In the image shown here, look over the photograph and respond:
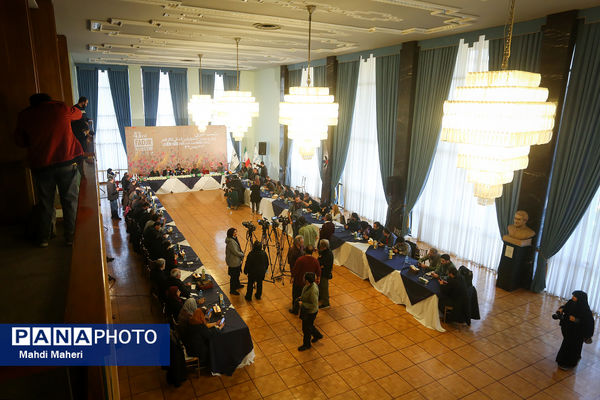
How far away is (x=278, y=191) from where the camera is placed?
524 inches

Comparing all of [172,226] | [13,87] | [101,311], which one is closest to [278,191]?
[172,226]

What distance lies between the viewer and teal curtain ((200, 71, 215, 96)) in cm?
1855

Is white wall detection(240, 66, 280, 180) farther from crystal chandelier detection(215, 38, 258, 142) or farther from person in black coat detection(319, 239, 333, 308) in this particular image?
person in black coat detection(319, 239, 333, 308)

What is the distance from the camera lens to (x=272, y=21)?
22.5 ft

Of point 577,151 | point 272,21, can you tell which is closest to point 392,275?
point 577,151

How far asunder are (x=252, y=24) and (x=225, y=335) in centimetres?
567

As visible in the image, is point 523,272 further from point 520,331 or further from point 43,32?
point 43,32

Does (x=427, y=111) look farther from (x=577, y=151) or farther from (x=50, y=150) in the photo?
(x=50, y=150)

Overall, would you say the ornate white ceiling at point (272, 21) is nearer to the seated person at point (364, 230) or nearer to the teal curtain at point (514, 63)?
the teal curtain at point (514, 63)

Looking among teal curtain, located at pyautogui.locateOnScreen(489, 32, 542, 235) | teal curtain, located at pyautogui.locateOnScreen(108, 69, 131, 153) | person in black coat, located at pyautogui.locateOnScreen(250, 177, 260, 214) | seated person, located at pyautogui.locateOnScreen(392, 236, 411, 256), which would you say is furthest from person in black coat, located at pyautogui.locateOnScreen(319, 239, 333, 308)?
teal curtain, located at pyautogui.locateOnScreen(108, 69, 131, 153)

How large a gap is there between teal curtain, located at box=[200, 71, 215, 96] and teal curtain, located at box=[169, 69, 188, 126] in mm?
905

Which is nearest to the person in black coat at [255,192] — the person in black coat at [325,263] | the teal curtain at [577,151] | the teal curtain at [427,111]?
the teal curtain at [427,111]

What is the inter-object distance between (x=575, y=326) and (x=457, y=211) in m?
4.18

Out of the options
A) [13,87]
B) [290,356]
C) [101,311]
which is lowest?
[290,356]
